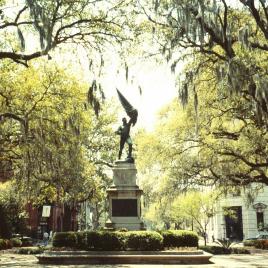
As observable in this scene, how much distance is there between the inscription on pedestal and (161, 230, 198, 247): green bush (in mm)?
2416

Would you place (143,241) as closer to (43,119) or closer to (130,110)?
(43,119)

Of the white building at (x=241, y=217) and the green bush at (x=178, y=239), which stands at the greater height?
the white building at (x=241, y=217)

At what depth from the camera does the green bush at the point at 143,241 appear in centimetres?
2045

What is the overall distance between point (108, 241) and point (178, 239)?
3458mm

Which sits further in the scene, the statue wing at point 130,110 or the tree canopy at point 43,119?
the statue wing at point 130,110

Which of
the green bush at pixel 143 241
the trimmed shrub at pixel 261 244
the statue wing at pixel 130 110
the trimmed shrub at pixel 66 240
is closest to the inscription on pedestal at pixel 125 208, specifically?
the trimmed shrub at pixel 66 240

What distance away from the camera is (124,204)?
78.8 feet

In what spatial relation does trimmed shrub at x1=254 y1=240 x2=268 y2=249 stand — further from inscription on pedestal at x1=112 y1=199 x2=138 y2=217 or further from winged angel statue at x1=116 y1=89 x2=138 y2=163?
inscription on pedestal at x1=112 y1=199 x2=138 y2=217

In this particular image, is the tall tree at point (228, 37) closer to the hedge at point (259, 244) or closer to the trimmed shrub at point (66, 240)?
the trimmed shrub at point (66, 240)

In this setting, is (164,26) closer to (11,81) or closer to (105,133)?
(11,81)

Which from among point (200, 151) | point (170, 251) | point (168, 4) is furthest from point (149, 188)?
point (168, 4)

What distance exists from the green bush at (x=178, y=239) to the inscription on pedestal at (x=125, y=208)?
7.93ft

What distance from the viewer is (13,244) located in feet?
134

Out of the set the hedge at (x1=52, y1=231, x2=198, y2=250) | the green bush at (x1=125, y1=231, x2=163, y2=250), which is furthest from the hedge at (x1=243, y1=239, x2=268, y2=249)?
the green bush at (x1=125, y1=231, x2=163, y2=250)
